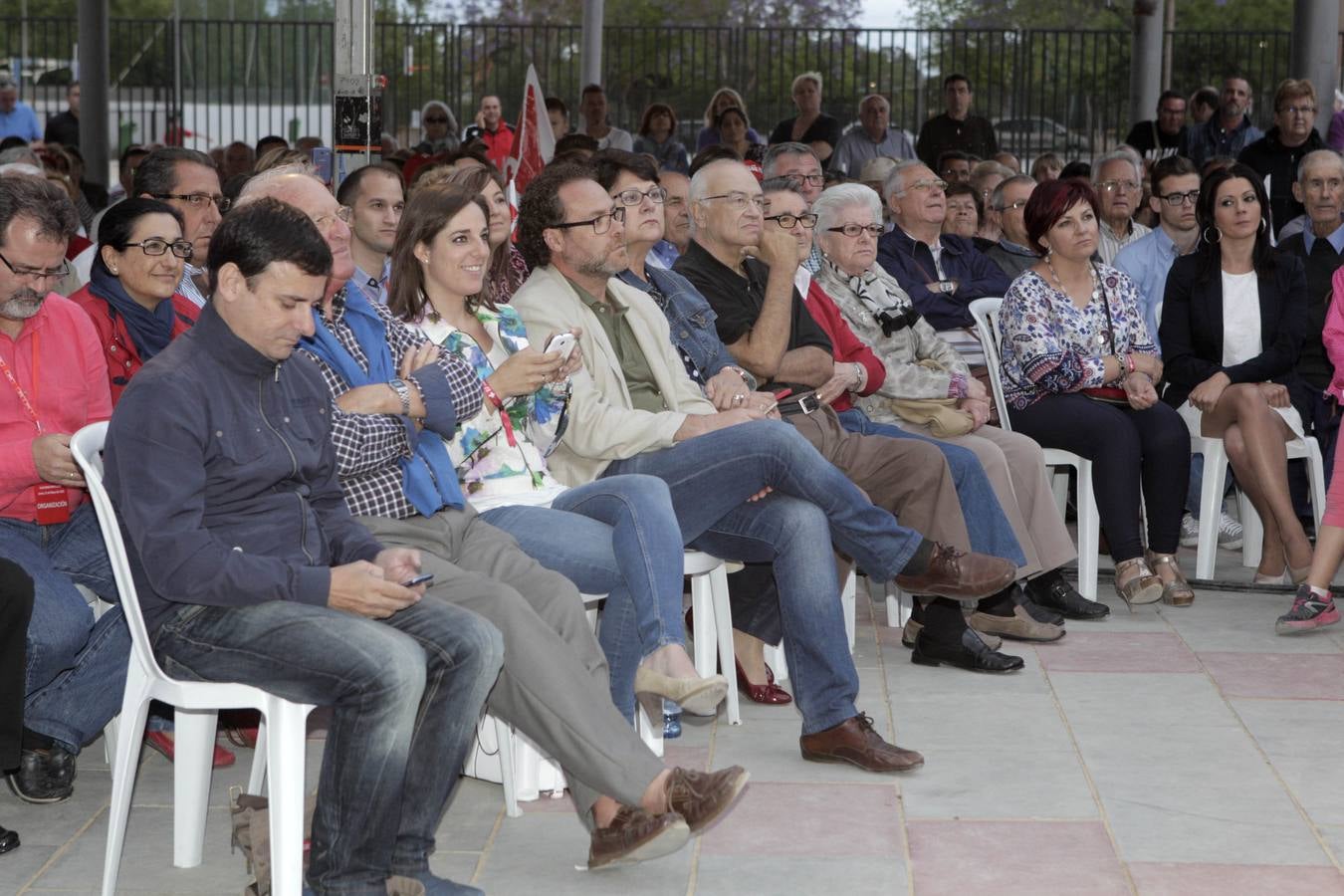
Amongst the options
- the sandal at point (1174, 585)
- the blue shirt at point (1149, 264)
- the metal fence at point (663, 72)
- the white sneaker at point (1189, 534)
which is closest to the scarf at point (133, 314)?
the sandal at point (1174, 585)

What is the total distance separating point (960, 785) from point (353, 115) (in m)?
2.81

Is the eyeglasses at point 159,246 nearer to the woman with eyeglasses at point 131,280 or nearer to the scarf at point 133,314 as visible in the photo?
the woman with eyeglasses at point 131,280

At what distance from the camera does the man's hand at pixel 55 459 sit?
3559mm

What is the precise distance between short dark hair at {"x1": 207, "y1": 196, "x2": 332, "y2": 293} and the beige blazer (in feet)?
3.58

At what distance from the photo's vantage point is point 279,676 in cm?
296

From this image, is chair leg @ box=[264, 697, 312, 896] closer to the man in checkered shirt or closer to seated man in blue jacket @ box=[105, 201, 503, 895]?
seated man in blue jacket @ box=[105, 201, 503, 895]

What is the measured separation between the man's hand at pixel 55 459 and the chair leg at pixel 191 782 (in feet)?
1.84

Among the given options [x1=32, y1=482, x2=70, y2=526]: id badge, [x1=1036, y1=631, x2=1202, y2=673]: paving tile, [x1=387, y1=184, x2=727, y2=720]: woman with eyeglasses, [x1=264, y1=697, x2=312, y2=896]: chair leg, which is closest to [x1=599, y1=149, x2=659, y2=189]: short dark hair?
[x1=387, y1=184, x2=727, y2=720]: woman with eyeglasses

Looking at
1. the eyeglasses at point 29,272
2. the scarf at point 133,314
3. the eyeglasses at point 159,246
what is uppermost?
the eyeglasses at point 159,246

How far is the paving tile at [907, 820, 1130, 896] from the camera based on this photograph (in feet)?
10.8

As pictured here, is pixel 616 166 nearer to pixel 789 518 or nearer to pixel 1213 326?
pixel 789 518

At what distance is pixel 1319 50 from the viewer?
1017 cm

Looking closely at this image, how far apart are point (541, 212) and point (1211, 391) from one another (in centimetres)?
273

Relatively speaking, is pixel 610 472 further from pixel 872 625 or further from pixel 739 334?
pixel 872 625
